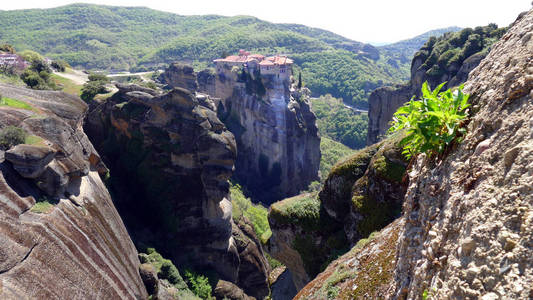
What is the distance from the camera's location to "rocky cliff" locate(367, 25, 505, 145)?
31.9m

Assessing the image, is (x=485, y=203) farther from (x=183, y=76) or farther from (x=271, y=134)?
(x=183, y=76)

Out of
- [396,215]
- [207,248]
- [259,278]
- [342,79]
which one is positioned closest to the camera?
[396,215]

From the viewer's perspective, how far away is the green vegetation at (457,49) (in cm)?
3341

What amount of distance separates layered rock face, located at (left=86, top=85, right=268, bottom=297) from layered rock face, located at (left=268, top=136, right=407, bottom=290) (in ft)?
52.7

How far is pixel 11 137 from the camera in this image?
16.6 m

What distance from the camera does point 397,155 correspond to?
1054 centimetres

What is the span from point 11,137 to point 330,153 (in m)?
65.0

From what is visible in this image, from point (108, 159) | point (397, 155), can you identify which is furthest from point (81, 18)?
point (397, 155)

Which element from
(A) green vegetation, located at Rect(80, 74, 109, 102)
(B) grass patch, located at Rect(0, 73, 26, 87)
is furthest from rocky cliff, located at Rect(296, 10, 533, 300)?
(A) green vegetation, located at Rect(80, 74, 109, 102)

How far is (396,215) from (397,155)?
1941 millimetres

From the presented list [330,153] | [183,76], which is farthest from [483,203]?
[330,153]

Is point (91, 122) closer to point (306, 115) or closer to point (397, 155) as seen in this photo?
point (397, 155)

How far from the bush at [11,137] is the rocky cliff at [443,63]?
30999 millimetres

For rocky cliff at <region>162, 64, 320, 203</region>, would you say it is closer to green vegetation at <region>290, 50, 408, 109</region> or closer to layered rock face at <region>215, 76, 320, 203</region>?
layered rock face at <region>215, 76, 320, 203</region>
